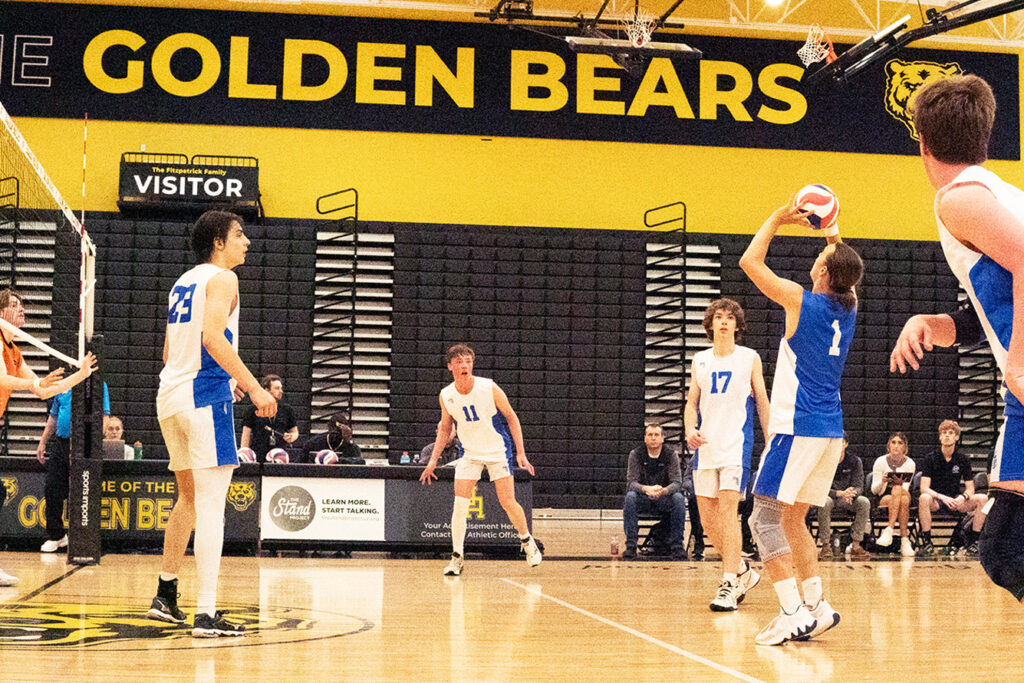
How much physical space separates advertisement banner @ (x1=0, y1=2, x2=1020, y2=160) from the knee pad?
419 inches

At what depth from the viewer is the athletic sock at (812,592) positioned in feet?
16.6

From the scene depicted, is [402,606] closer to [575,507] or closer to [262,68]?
[575,507]

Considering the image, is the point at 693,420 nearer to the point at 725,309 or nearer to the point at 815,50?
the point at 725,309

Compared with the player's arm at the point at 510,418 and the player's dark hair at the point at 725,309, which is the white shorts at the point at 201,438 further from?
the player's arm at the point at 510,418

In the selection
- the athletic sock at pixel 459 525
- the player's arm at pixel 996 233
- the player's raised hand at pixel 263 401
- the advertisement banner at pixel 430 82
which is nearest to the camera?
the player's arm at pixel 996 233

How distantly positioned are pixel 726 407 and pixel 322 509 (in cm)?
434

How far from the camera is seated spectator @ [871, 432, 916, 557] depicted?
11.1 metres

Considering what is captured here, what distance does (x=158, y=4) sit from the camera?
1475 cm

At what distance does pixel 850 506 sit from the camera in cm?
1116

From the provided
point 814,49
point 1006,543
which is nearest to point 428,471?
point 1006,543

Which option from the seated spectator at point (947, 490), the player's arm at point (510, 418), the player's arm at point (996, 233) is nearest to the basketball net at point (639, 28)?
the seated spectator at point (947, 490)

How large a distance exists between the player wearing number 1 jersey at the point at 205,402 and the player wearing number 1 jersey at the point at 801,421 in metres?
2.21

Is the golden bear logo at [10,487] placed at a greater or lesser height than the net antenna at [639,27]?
lesser

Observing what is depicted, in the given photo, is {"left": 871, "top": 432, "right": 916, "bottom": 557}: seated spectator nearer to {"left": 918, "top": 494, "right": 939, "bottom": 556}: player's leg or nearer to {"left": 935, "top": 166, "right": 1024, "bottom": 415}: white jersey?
{"left": 918, "top": 494, "right": 939, "bottom": 556}: player's leg
